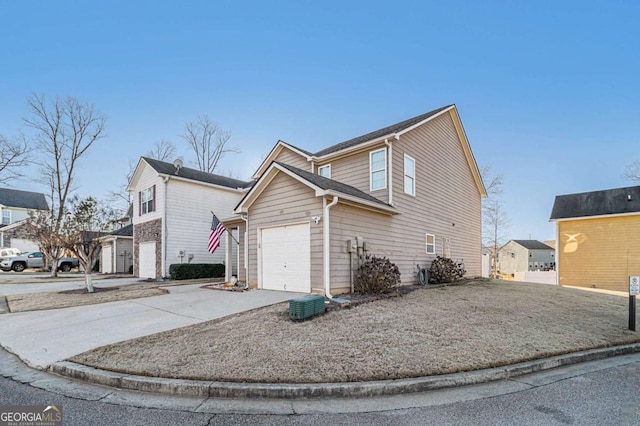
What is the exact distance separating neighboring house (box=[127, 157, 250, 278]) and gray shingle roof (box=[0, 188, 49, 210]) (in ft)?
85.7

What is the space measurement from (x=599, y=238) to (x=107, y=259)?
33.0 meters

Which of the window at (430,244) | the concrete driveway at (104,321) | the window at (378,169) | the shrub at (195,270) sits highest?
the window at (378,169)

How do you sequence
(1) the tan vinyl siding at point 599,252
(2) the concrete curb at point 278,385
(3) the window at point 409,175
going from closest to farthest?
(2) the concrete curb at point 278,385 → (3) the window at point 409,175 → (1) the tan vinyl siding at point 599,252

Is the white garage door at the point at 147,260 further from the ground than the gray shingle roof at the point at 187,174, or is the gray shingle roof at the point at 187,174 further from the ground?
the gray shingle roof at the point at 187,174

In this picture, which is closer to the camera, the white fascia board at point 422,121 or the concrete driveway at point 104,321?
the concrete driveway at point 104,321

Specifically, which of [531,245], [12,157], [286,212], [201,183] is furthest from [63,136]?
[531,245]

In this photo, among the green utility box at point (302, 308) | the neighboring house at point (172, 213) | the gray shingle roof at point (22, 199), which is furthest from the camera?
the gray shingle roof at point (22, 199)

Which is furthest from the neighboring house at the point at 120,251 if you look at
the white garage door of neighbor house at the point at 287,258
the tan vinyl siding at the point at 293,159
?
the white garage door of neighbor house at the point at 287,258

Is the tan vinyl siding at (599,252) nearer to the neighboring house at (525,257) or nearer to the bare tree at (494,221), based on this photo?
the bare tree at (494,221)

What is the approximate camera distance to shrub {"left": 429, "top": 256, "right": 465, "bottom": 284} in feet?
44.5

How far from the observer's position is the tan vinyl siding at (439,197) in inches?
488

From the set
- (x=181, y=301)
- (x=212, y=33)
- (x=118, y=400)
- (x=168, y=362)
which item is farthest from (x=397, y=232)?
(x=212, y=33)

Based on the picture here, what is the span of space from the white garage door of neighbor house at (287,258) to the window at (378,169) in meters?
3.75

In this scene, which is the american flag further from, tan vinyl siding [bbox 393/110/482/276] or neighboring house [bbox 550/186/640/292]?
neighboring house [bbox 550/186/640/292]
